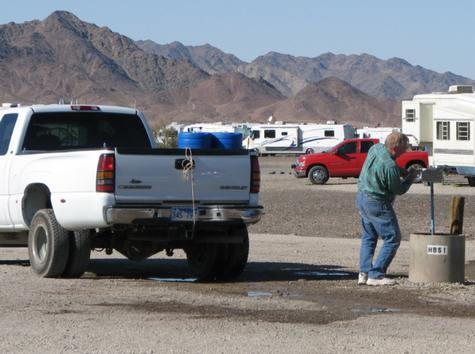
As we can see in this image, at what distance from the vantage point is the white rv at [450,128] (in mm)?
39656

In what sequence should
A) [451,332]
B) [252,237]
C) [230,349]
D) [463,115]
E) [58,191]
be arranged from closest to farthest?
[230,349] < [451,332] < [58,191] < [252,237] < [463,115]

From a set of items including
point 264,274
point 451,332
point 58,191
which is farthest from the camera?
point 264,274

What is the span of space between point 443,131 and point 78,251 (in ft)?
92.6

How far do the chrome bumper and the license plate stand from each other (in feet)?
0.16

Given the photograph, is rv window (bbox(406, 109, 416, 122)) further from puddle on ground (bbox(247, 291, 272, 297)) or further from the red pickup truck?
puddle on ground (bbox(247, 291, 272, 297))

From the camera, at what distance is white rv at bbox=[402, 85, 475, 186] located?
130ft

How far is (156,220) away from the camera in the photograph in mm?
13594

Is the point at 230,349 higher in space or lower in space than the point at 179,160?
lower

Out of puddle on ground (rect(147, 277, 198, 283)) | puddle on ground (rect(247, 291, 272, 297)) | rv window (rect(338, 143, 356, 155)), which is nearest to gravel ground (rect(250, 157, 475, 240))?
rv window (rect(338, 143, 356, 155))

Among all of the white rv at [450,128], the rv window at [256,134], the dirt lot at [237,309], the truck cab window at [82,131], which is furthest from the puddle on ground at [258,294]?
the rv window at [256,134]

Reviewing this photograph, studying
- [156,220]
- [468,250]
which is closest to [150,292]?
[156,220]

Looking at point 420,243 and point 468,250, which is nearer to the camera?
point 420,243

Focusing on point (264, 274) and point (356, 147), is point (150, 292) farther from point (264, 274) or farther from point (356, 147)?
point (356, 147)

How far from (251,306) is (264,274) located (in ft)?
11.0
